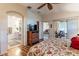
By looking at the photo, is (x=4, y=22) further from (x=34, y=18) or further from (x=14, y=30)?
(x=34, y=18)

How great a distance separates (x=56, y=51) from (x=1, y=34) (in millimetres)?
849

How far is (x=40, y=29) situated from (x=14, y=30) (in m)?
0.41

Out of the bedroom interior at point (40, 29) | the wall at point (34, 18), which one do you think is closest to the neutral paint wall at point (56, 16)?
the bedroom interior at point (40, 29)

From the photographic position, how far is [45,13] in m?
1.66

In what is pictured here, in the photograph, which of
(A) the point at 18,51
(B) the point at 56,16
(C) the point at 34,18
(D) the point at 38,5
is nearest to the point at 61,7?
(B) the point at 56,16

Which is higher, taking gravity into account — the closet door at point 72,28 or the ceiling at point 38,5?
the ceiling at point 38,5

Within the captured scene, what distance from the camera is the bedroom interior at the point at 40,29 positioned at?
1540mm

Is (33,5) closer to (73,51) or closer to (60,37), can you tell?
(60,37)

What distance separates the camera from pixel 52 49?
1.55m

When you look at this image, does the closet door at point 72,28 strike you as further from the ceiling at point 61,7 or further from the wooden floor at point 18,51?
the wooden floor at point 18,51

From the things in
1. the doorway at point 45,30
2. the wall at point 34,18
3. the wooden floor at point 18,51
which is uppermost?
the wall at point 34,18

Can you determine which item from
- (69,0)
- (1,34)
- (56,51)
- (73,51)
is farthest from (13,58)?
(69,0)

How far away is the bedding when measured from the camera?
1.53 m

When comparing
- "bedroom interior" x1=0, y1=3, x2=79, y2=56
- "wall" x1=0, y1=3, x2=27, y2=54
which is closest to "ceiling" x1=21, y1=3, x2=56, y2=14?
"bedroom interior" x1=0, y1=3, x2=79, y2=56
